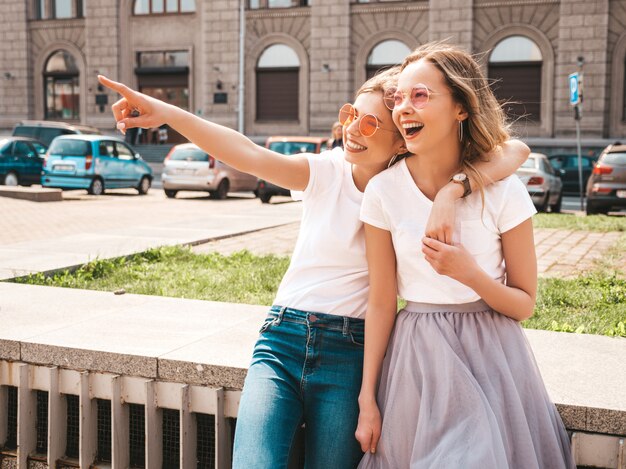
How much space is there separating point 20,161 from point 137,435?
20.9 m

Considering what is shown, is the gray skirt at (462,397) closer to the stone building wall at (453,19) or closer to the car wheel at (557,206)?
the car wheel at (557,206)

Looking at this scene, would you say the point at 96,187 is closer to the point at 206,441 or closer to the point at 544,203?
the point at 544,203

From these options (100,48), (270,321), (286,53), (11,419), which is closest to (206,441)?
(270,321)

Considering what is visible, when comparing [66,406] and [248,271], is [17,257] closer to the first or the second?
[248,271]

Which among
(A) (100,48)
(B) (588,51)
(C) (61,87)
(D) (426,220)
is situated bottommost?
(D) (426,220)

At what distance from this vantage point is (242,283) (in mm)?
6609

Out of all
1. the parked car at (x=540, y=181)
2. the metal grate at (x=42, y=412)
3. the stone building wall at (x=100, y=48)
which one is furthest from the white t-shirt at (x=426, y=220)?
the stone building wall at (x=100, y=48)

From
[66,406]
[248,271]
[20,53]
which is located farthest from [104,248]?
[20,53]

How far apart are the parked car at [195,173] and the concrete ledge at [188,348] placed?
53.7ft

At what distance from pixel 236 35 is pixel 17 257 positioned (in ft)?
97.8

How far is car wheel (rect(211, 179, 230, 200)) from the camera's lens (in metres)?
21.6

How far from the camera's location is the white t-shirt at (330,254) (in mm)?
2953

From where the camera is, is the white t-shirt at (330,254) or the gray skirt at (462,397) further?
the white t-shirt at (330,254)

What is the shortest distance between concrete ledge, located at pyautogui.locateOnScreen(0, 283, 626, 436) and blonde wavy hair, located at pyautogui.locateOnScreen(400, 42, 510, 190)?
996mm
